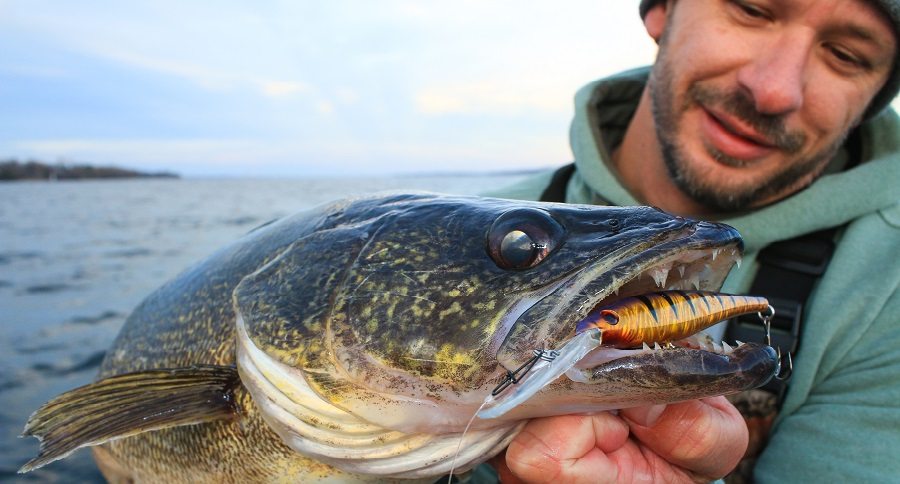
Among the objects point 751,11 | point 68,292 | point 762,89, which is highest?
point 751,11

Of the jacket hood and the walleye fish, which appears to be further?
the jacket hood

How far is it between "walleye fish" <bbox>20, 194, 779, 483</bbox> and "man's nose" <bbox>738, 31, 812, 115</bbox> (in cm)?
179

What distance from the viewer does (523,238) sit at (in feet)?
5.19

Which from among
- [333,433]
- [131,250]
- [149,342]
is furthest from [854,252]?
[131,250]

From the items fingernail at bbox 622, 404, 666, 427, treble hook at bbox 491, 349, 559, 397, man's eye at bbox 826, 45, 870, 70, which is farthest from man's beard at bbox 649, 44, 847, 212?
treble hook at bbox 491, 349, 559, 397

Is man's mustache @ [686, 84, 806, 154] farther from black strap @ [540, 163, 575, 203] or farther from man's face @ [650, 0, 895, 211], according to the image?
black strap @ [540, 163, 575, 203]

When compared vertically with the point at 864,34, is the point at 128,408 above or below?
below

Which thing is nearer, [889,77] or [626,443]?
[626,443]

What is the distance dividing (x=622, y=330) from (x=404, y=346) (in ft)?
1.87

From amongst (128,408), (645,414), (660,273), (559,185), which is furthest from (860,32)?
(128,408)

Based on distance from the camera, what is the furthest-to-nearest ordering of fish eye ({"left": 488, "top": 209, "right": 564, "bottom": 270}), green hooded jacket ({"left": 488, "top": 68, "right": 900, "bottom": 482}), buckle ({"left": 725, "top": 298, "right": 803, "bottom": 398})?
buckle ({"left": 725, "top": 298, "right": 803, "bottom": 398}), green hooded jacket ({"left": 488, "top": 68, "right": 900, "bottom": 482}), fish eye ({"left": 488, "top": 209, "right": 564, "bottom": 270})

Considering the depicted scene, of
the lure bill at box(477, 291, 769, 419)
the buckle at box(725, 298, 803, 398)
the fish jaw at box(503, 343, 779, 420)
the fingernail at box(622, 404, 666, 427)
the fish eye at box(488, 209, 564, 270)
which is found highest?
the fish eye at box(488, 209, 564, 270)

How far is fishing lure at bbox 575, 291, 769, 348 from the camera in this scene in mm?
1360

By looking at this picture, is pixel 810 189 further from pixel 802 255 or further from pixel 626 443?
pixel 626 443
